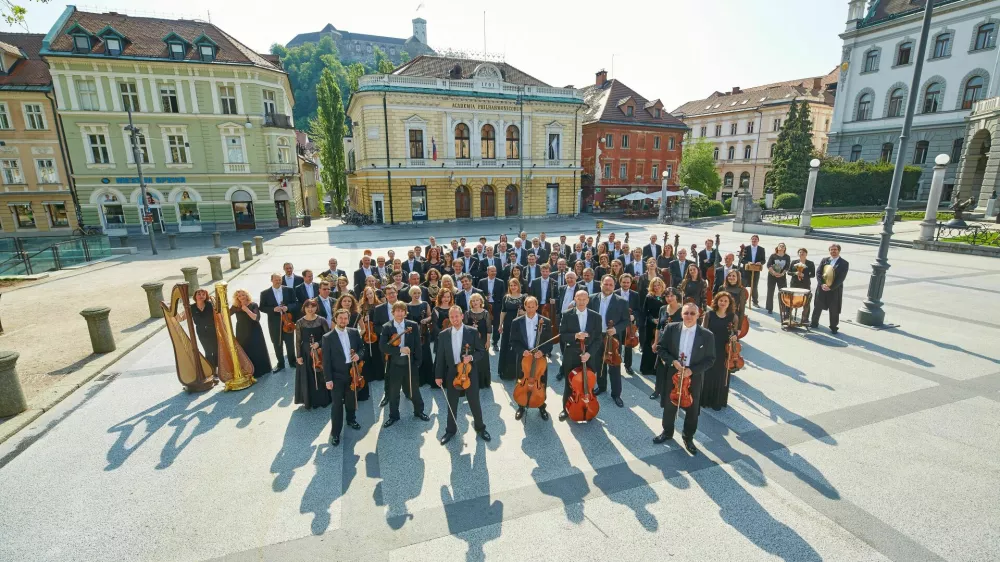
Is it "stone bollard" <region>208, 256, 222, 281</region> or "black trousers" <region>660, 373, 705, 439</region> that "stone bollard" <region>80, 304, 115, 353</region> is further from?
"black trousers" <region>660, 373, 705, 439</region>

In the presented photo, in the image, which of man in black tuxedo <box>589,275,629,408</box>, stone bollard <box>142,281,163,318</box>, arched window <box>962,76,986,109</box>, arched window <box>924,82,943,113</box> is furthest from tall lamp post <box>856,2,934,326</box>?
arched window <box>924,82,943,113</box>

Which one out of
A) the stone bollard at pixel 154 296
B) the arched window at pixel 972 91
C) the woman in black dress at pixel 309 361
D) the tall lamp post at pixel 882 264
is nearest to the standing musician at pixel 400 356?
the woman in black dress at pixel 309 361

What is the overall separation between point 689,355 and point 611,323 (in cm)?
157

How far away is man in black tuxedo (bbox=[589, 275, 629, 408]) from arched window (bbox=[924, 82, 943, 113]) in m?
48.0

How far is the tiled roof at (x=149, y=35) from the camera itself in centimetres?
3019

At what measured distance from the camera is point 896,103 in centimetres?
4016

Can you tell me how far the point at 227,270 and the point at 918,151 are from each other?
53.2m

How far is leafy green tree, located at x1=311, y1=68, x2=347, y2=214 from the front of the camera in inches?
1686

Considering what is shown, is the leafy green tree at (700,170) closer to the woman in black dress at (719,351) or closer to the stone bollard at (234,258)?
the stone bollard at (234,258)

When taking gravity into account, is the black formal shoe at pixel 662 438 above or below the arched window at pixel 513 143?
below

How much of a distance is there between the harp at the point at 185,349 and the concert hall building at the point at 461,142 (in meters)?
27.1

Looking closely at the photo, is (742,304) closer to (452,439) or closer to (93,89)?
(452,439)

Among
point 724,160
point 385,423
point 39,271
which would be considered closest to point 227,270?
point 39,271

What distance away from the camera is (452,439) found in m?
6.36
